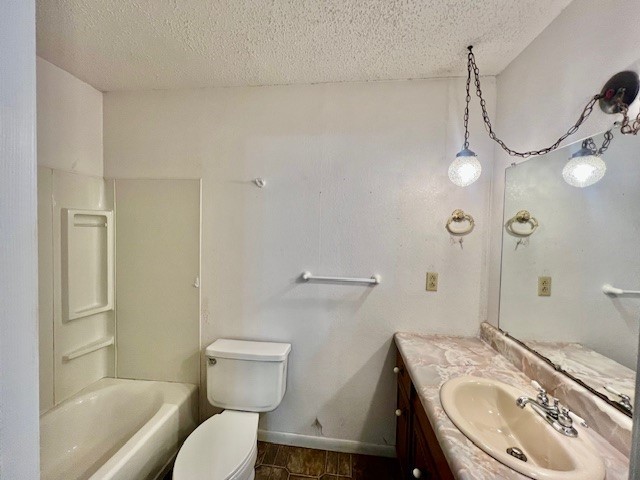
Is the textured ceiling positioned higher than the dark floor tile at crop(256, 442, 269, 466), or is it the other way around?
the textured ceiling

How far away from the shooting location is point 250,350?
4.92 feet

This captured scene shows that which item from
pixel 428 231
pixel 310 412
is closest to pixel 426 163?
pixel 428 231

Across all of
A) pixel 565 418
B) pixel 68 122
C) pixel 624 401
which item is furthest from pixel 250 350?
pixel 68 122

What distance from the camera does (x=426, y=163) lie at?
1.53m

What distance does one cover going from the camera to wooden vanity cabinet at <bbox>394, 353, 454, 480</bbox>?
2.84 feet

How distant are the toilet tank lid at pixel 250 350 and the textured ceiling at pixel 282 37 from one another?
166cm

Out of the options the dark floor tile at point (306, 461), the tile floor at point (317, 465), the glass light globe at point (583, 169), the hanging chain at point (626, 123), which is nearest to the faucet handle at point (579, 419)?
the glass light globe at point (583, 169)

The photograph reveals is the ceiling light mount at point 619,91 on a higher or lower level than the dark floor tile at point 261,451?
higher

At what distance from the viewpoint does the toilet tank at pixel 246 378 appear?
1.46 metres

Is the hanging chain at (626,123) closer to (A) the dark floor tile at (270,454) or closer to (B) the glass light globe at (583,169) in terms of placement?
(B) the glass light globe at (583,169)

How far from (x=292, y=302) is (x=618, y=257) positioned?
1.45m

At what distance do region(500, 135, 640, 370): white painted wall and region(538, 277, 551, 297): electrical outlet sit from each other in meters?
0.02

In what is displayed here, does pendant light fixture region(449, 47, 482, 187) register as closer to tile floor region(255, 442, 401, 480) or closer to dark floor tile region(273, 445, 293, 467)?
tile floor region(255, 442, 401, 480)

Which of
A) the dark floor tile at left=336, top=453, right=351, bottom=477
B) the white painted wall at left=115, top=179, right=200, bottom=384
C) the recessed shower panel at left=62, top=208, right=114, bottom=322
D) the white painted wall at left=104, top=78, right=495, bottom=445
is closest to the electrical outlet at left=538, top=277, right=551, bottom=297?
the white painted wall at left=104, top=78, right=495, bottom=445
